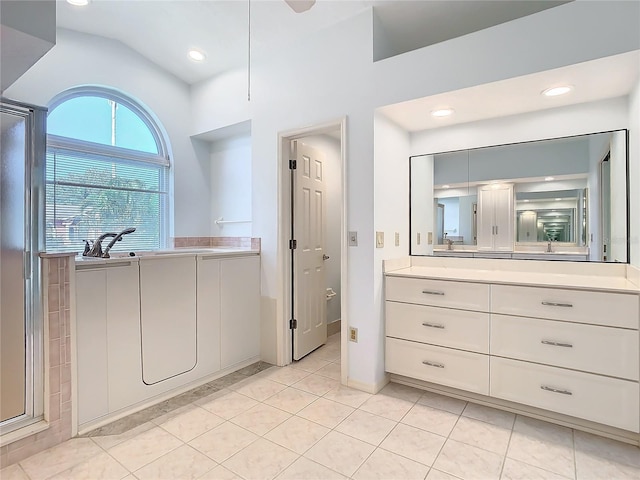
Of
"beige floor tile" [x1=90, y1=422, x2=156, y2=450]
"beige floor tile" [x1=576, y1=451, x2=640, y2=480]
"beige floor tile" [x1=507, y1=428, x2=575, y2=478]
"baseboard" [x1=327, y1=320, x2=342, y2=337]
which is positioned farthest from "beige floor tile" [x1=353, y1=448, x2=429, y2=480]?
"baseboard" [x1=327, y1=320, x2=342, y2=337]

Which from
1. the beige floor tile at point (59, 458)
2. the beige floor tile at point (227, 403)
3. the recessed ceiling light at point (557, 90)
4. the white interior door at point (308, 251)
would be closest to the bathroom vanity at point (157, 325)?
the beige floor tile at point (59, 458)

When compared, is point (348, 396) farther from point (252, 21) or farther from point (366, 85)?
point (252, 21)

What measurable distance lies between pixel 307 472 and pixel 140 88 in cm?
349

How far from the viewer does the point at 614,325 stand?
183 cm

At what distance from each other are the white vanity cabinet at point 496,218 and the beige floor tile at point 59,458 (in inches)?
114

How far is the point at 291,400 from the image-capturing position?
7.82 feet

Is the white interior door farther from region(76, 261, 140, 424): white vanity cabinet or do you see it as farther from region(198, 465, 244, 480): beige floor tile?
region(198, 465, 244, 480): beige floor tile

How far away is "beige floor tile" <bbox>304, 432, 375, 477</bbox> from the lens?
1699 millimetres

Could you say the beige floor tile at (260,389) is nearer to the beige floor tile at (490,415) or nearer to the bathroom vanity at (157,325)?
the bathroom vanity at (157,325)

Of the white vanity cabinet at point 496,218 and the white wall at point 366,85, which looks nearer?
the white wall at point 366,85

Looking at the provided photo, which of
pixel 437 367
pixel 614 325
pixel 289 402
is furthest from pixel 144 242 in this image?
pixel 614 325

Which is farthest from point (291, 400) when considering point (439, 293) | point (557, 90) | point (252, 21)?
point (252, 21)

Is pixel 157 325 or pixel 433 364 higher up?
pixel 157 325

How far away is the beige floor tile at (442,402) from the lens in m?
2.27
